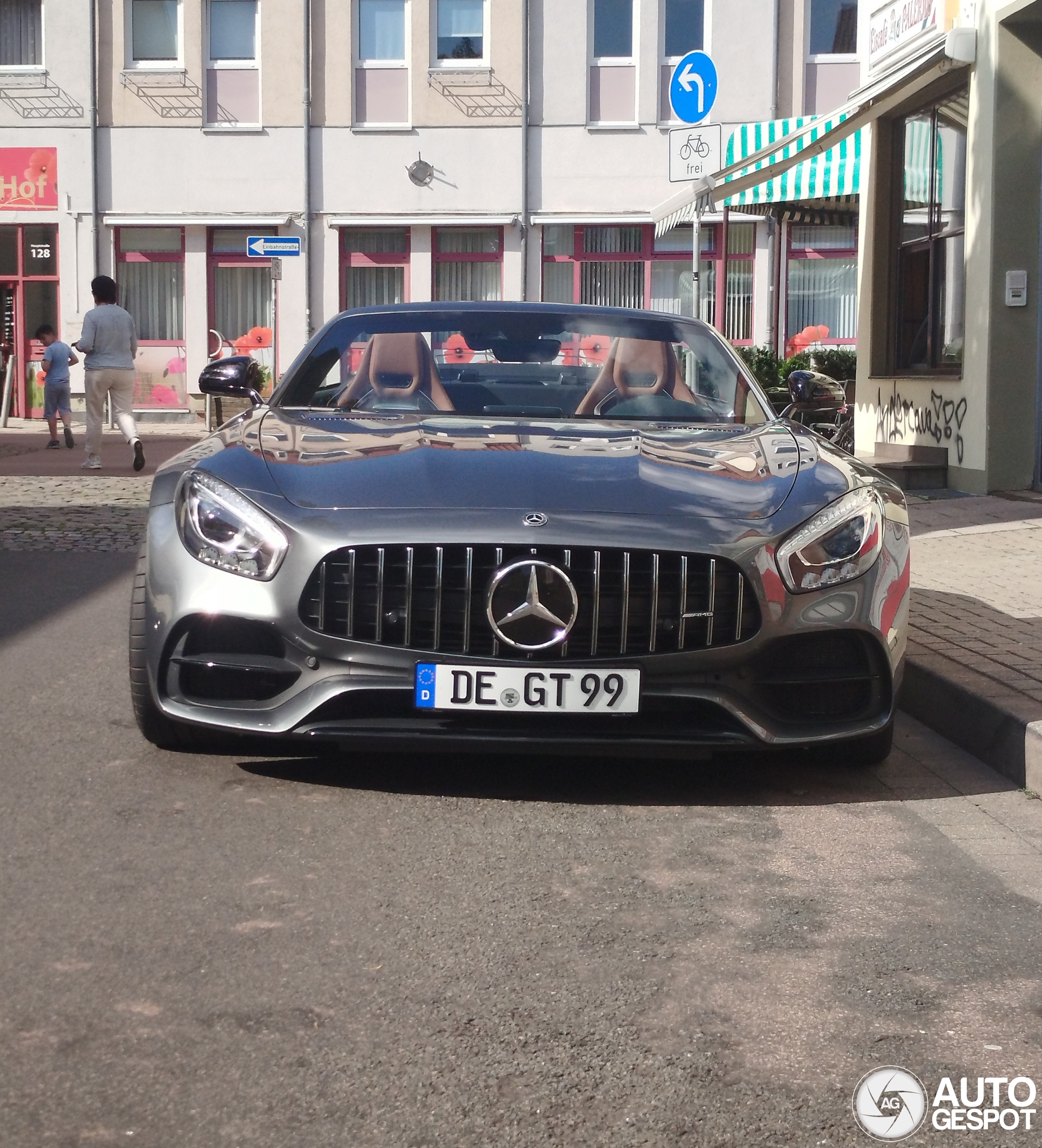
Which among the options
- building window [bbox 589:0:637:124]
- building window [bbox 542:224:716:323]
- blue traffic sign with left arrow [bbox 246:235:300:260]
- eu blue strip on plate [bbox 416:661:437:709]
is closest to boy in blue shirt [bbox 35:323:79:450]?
blue traffic sign with left arrow [bbox 246:235:300:260]

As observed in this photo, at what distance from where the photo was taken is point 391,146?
28672 mm

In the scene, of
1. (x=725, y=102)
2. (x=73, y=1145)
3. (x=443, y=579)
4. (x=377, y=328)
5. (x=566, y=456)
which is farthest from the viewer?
(x=725, y=102)

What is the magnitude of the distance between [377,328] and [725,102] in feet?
77.3

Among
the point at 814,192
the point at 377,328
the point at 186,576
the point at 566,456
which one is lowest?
the point at 186,576

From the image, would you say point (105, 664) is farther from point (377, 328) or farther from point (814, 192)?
point (814, 192)

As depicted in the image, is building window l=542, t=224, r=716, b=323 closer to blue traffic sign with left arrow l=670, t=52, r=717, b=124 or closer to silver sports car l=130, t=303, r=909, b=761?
blue traffic sign with left arrow l=670, t=52, r=717, b=124

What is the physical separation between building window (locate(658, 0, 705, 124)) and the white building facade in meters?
0.04

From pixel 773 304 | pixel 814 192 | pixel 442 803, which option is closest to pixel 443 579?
pixel 442 803

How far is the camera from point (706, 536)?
422cm

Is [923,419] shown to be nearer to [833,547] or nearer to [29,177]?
[833,547]

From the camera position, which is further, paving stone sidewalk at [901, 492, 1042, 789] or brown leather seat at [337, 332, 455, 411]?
brown leather seat at [337, 332, 455, 411]

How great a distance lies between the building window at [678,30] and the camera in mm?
28422

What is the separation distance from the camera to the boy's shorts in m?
20.9

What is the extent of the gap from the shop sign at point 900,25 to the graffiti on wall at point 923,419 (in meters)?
2.84
